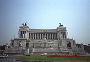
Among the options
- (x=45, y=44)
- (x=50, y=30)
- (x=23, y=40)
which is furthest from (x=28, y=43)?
(x=50, y=30)

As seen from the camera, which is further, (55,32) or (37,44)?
(55,32)

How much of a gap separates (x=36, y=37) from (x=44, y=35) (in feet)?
8.90

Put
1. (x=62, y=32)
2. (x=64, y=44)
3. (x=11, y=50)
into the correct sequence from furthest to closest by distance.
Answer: (x=62, y=32) → (x=64, y=44) → (x=11, y=50)

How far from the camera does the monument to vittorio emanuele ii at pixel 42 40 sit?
48.8 m

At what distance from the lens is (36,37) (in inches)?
2336

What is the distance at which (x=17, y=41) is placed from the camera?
53.9m

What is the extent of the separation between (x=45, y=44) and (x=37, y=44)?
240 centimetres

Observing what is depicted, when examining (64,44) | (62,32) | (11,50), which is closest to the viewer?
(11,50)

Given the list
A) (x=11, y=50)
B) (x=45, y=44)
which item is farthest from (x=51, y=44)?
(x=11, y=50)

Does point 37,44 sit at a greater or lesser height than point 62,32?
lesser

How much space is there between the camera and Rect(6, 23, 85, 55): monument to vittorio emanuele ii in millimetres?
48791

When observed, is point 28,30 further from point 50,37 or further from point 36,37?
point 50,37

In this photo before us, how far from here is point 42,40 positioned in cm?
5462

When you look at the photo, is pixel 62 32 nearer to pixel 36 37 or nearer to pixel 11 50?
pixel 36 37
